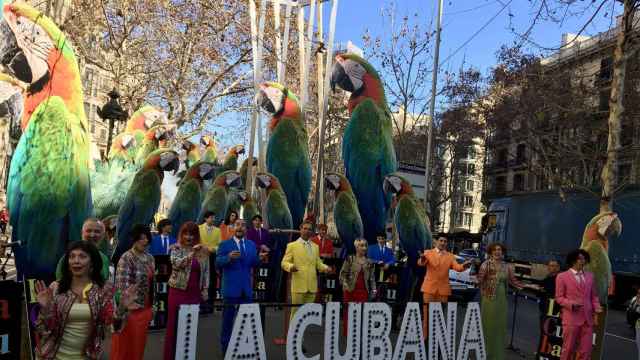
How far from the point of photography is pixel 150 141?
16.7m

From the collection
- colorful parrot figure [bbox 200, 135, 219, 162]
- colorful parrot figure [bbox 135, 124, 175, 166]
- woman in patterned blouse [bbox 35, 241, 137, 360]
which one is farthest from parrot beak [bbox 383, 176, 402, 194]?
colorful parrot figure [bbox 200, 135, 219, 162]

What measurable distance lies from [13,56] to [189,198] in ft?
22.2

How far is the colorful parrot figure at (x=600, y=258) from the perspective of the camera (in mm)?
7960

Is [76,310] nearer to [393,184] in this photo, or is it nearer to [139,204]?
[139,204]

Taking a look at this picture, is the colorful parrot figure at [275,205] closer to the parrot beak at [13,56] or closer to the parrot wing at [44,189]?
the parrot wing at [44,189]

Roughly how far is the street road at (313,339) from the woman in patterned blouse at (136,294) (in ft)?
6.51

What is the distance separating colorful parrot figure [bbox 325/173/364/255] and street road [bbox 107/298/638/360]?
2.00 metres

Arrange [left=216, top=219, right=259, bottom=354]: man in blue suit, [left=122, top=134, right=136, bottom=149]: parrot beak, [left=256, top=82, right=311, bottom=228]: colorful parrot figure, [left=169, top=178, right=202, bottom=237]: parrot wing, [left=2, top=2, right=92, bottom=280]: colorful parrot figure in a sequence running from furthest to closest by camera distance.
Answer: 1. [left=122, top=134, right=136, bottom=149]: parrot beak
2. [left=256, top=82, right=311, bottom=228]: colorful parrot figure
3. [left=169, top=178, right=202, bottom=237]: parrot wing
4. [left=216, top=219, right=259, bottom=354]: man in blue suit
5. [left=2, top=2, right=92, bottom=280]: colorful parrot figure

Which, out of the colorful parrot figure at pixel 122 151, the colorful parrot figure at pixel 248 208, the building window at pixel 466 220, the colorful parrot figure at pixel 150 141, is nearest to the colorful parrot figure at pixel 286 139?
the colorful parrot figure at pixel 248 208

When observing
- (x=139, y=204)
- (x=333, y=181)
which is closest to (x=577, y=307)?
(x=333, y=181)

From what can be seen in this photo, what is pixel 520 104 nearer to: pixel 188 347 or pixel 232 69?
pixel 232 69

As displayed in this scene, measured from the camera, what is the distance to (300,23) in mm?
14562

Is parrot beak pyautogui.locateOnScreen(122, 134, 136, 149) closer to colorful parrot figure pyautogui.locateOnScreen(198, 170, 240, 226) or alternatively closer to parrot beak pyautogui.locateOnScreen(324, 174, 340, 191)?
colorful parrot figure pyautogui.locateOnScreen(198, 170, 240, 226)

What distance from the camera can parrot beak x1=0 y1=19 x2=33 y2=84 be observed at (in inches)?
281
